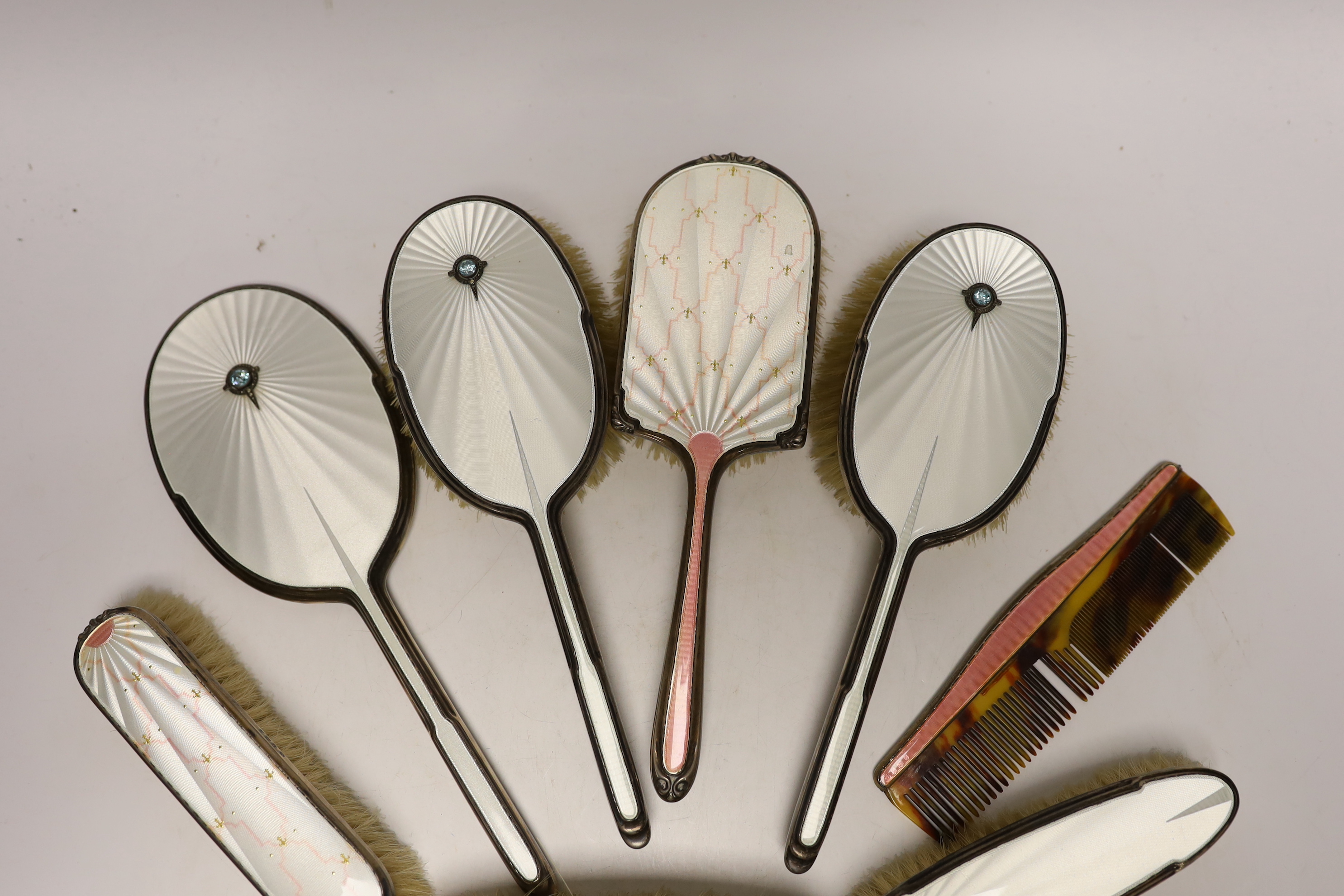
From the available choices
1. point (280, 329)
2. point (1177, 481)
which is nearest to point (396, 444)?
point (280, 329)

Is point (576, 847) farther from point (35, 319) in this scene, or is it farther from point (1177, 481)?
point (35, 319)

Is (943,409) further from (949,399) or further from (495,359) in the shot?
(495,359)

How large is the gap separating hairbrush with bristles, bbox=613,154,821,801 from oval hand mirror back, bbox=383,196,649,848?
0.25 feet

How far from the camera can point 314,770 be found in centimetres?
113

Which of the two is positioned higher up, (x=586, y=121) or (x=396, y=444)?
(x=586, y=121)

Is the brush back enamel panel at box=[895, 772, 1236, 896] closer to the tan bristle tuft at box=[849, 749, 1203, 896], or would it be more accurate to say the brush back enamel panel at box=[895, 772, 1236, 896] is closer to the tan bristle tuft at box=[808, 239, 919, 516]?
the tan bristle tuft at box=[849, 749, 1203, 896]

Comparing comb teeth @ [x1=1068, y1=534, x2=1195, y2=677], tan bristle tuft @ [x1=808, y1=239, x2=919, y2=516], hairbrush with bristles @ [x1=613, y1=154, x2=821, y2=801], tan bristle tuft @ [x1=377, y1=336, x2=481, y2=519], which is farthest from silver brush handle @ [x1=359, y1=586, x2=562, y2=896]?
comb teeth @ [x1=1068, y1=534, x2=1195, y2=677]

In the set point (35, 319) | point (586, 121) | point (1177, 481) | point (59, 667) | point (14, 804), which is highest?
point (586, 121)

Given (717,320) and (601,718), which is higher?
(717,320)

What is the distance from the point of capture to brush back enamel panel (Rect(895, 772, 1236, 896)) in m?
1.03

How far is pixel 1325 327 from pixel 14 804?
2211 millimetres

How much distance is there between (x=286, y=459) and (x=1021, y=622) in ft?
3.58

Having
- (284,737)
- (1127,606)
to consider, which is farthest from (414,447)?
(1127,606)

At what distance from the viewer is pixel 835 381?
1183 mm
